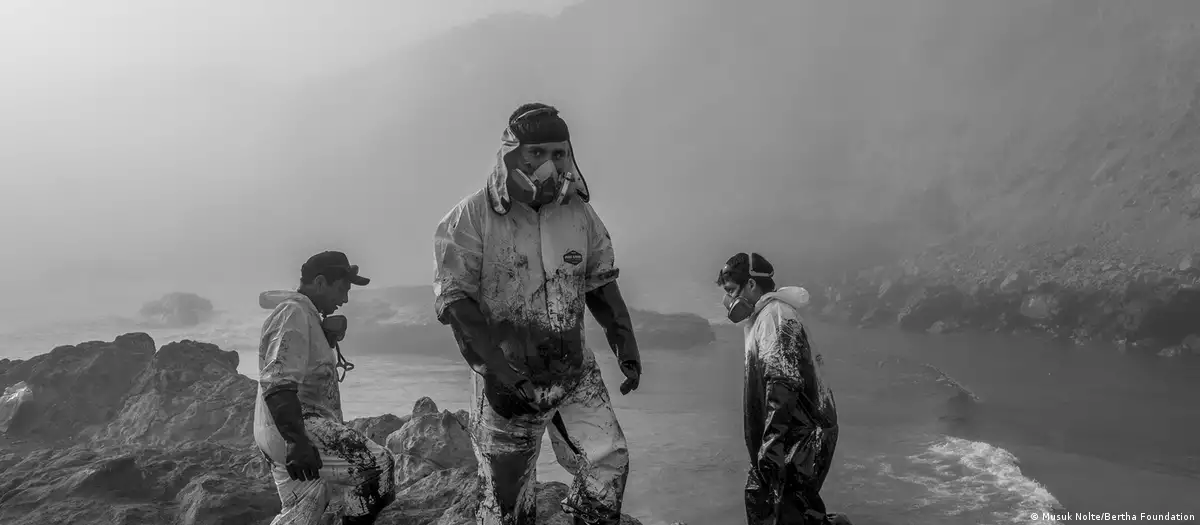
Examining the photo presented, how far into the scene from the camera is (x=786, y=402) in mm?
3889

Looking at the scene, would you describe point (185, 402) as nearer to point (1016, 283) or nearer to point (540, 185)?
point (540, 185)

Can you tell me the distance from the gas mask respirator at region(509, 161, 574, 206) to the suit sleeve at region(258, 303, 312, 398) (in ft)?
5.77

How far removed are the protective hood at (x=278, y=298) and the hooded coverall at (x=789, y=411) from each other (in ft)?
8.84

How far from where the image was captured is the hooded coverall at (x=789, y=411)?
3.92 m

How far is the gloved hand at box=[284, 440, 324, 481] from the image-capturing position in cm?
319

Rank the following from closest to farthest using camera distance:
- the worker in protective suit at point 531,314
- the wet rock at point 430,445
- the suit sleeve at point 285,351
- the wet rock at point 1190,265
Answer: the worker in protective suit at point 531,314 < the suit sleeve at point 285,351 < the wet rock at point 430,445 < the wet rock at point 1190,265

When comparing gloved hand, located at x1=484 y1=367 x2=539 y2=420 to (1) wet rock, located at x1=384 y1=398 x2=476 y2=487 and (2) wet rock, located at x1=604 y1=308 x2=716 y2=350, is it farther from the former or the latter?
(2) wet rock, located at x1=604 y1=308 x2=716 y2=350

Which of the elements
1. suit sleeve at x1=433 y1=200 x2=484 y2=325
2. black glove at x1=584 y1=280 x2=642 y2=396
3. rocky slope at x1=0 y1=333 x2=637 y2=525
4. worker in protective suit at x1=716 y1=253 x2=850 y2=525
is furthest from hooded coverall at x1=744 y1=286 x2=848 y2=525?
suit sleeve at x1=433 y1=200 x2=484 y2=325

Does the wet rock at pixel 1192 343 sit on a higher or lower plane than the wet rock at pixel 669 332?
lower

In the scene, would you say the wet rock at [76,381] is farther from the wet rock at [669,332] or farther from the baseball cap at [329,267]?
the wet rock at [669,332]

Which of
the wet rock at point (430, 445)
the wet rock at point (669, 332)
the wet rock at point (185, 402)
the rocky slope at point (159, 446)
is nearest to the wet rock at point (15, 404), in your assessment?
the rocky slope at point (159, 446)

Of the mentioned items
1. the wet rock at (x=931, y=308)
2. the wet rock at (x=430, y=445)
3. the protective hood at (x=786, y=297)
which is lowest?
the wet rock at (x=430, y=445)

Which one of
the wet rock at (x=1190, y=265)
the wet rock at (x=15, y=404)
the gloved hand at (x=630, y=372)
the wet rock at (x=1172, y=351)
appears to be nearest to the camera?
the gloved hand at (x=630, y=372)

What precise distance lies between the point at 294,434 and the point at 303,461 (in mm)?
139
